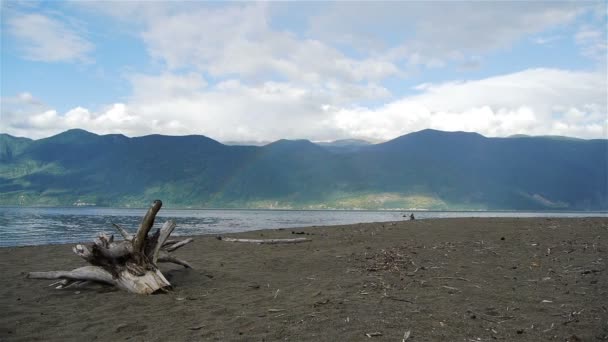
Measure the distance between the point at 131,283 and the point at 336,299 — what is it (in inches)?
208

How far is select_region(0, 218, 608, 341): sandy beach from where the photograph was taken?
656 centimetres

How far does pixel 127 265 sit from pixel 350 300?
5968mm

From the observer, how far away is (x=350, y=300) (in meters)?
8.45

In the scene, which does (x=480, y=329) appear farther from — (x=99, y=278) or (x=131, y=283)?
(x=99, y=278)

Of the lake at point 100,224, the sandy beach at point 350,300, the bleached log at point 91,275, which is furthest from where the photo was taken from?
the lake at point 100,224

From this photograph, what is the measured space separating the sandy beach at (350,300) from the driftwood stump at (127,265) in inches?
12.5

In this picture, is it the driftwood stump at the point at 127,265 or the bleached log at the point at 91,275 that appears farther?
the bleached log at the point at 91,275

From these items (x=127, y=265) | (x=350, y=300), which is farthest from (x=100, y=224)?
(x=350, y=300)

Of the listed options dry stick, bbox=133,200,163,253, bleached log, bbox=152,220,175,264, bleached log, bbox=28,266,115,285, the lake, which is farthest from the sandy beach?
the lake

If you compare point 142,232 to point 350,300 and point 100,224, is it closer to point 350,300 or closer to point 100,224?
point 350,300

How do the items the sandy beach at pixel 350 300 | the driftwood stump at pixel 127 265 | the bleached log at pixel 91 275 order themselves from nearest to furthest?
the sandy beach at pixel 350 300, the driftwood stump at pixel 127 265, the bleached log at pixel 91 275

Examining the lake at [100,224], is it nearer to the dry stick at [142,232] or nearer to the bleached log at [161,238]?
the bleached log at [161,238]

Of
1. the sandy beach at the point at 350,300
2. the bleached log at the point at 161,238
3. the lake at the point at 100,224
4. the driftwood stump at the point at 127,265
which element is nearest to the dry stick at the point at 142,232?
the driftwood stump at the point at 127,265

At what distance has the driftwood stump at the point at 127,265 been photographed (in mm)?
10133
